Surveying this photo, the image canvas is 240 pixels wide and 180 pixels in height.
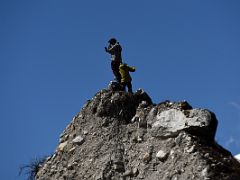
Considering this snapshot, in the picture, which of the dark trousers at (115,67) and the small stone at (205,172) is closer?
the small stone at (205,172)

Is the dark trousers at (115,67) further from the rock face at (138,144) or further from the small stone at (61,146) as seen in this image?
the small stone at (61,146)

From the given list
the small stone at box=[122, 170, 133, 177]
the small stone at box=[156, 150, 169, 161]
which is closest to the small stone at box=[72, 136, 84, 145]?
the small stone at box=[122, 170, 133, 177]

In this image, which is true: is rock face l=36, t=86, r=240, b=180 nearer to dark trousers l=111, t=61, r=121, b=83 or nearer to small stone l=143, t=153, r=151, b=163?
small stone l=143, t=153, r=151, b=163

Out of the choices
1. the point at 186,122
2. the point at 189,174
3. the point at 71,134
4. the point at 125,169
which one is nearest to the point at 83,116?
the point at 71,134

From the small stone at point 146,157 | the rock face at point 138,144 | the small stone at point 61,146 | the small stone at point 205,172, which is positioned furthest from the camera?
the small stone at point 61,146

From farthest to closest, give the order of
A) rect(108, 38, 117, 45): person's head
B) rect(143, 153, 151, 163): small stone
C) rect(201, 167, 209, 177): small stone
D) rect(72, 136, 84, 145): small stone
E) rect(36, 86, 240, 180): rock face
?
rect(108, 38, 117, 45): person's head
rect(72, 136, 84, 145): small stone
rect(143, 153, 151, 163): small stone
rect(36, 86, 240, 180): rock face
rect(201, 167, 209, 177): small stone

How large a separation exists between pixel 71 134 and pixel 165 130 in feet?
9.21

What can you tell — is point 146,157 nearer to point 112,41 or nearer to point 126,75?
point 126,75

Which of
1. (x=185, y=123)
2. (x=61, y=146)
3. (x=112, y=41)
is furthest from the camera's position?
(x=112, y=41)

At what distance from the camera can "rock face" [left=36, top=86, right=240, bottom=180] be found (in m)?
9.39

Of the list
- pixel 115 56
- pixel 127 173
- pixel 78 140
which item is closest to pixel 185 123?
pixel 127 173

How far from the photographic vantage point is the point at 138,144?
10.7 m

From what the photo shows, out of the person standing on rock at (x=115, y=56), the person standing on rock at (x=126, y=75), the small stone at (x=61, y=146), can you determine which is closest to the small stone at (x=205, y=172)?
the small stone at (x=61, y=146)

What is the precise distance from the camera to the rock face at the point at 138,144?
9.39 metres
